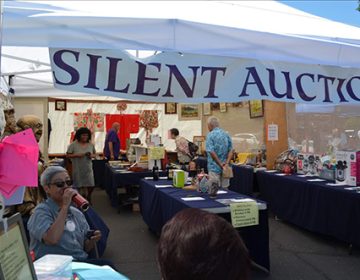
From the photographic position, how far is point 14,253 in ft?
3.99

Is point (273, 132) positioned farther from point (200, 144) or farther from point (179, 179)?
point (200, 144)

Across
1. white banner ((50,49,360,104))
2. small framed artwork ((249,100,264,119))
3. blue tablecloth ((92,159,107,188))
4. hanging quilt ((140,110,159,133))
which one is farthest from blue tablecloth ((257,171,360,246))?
hanging quilt ((140,110,159,133))

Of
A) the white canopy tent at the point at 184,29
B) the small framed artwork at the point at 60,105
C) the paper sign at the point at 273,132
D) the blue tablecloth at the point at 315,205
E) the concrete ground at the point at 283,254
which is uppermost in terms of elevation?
the small framed artwork at the point at 60,105

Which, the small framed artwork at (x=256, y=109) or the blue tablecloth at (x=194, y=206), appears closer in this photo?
the blue tablecloth at (x=194, y=206)

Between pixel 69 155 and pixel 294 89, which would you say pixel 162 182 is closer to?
pixel 69 155

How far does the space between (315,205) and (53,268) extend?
3715 mm

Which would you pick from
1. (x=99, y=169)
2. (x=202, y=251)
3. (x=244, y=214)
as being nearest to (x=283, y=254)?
(x=244, y=214)

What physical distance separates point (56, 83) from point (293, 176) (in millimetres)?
4123

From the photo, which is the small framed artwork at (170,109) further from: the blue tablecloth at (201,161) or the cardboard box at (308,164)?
the cardboard box at (308,164)

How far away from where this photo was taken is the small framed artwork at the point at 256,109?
7.88 m

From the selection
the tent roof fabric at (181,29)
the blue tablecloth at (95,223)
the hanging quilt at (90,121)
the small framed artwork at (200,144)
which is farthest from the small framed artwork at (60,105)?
the tent roof fabric at (181,29)

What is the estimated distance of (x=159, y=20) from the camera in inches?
69.1

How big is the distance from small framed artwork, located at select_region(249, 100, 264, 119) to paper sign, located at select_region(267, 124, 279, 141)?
1526 mm

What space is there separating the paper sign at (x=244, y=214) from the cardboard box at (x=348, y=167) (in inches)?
64.8
